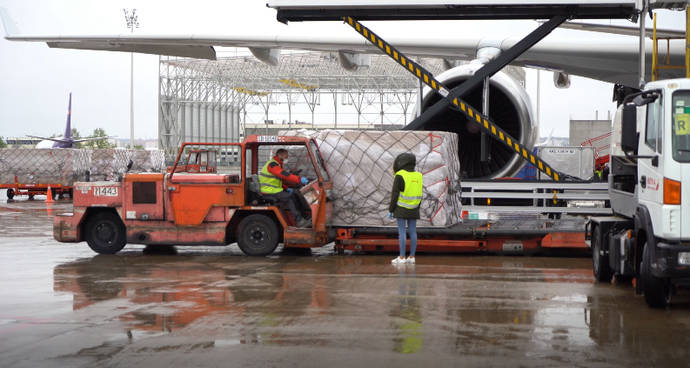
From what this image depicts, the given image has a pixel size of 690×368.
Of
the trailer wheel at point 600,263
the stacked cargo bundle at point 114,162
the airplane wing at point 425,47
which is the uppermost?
the airplane wing at point 425,47

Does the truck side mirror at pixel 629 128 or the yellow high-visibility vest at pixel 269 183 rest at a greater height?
the truck side mirror at pixel 629 128

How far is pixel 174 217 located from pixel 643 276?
7.26 metres

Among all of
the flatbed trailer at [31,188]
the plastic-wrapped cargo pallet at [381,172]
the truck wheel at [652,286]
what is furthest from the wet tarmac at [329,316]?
the flatbed trailer at [31,188]

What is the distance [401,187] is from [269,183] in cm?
234

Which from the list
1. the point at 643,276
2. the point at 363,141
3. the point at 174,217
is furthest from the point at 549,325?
the point at 174,217

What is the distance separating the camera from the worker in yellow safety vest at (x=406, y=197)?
11.3 metres

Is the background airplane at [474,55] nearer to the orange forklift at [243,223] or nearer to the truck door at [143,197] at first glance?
the orange forklift at [243,223]

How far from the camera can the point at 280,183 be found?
1263cm

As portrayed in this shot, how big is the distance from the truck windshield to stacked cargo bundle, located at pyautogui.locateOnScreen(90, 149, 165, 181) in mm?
30338

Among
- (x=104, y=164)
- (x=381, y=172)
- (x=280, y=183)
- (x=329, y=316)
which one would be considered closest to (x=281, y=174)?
(x=280, y=183)

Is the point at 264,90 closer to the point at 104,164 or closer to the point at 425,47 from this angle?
the point at 104,164

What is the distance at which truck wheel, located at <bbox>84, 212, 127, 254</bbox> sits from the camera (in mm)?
13039

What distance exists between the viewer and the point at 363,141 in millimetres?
12719

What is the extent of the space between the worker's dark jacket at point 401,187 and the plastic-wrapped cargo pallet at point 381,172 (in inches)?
38.1
